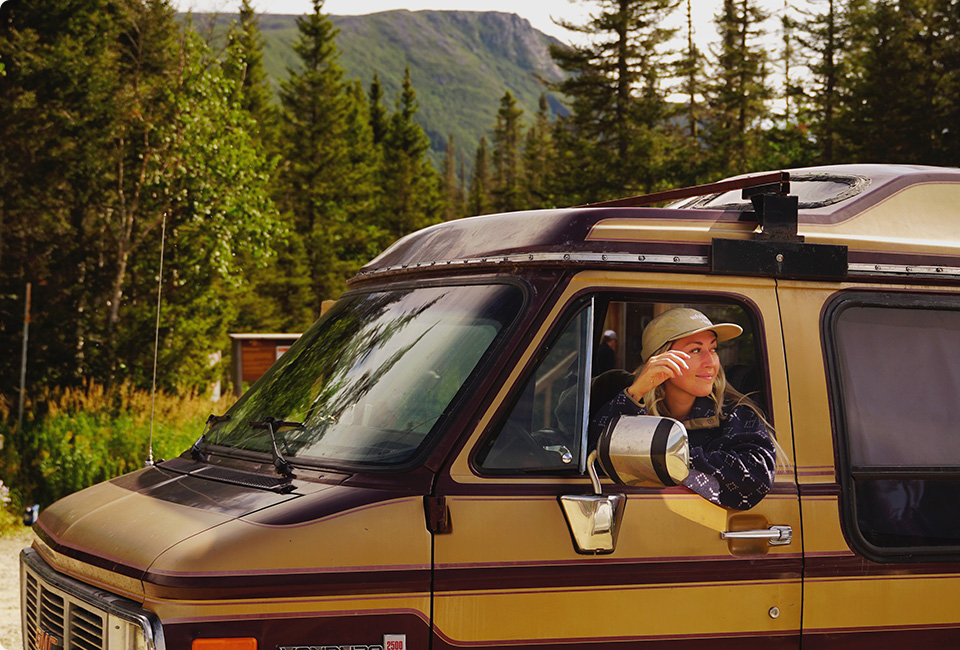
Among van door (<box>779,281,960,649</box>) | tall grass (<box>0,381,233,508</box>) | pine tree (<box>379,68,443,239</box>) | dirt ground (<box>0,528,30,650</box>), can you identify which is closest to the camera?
van door (<box>779,281,960,649</box>)

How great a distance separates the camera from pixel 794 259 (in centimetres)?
374

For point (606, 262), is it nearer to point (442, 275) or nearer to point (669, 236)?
point (669, 236)

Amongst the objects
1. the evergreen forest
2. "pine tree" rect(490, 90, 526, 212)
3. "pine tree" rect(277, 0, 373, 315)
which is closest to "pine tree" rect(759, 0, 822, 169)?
the evergreen forest

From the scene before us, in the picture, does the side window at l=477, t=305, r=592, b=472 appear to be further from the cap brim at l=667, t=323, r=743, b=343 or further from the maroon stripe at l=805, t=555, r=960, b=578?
the maroon stripe at l=805, t=555, r=960, b=578

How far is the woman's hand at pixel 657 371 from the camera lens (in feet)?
11.4

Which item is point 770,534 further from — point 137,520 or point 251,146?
point 251,146

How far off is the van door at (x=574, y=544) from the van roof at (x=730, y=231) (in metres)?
0.11

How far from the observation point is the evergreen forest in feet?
56.9

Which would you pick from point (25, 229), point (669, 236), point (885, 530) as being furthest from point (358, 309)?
Answer: point (25, 229)

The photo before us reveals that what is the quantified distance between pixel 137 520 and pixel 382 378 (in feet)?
3.04

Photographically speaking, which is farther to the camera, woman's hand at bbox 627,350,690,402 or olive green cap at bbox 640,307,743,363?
olive green cap at bbox 640,307,743,363

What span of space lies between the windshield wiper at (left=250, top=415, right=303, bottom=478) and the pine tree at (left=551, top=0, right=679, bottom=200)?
124 feet

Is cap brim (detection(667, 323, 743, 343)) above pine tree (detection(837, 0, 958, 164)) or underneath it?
underneath

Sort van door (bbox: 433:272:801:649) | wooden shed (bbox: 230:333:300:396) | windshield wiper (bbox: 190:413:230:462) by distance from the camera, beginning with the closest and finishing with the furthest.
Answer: van door (bbox: 433:272:801:649) < windshield wiper (bbox: 190:413:230:462) < wooden shed (bbox: 230:333:300:396)
